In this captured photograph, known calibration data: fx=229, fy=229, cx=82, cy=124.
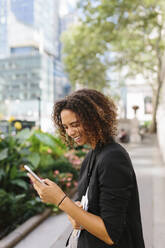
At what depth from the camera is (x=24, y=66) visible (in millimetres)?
41219

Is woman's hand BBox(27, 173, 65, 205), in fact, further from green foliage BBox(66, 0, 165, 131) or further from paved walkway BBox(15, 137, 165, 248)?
green foliage BBox(66, 0, 165, 131)

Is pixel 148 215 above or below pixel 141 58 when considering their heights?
below

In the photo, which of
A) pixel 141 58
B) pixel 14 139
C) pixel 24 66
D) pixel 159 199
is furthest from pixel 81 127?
pixel 24 66

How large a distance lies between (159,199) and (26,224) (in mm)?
2293

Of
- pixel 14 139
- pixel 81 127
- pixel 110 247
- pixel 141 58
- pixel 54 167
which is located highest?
pixel 141 58

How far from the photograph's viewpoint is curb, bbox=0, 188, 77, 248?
8.34 ft

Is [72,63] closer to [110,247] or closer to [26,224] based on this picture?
[26,224]

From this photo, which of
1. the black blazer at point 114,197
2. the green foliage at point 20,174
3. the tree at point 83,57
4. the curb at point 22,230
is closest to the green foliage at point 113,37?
the tree at point 83,57

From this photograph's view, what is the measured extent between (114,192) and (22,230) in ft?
7.67

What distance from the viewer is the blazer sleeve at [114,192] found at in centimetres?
94

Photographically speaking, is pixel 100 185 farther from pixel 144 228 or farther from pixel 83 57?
pixel 83 57

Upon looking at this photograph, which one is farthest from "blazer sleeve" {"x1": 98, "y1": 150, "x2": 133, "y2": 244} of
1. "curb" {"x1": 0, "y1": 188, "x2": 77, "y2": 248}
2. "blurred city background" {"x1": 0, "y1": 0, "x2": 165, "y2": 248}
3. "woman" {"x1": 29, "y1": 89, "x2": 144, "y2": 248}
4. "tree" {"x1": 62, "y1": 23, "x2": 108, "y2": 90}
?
"tree" {"x1": 62, "y1": 23, "x2": 108, "y2": 90}

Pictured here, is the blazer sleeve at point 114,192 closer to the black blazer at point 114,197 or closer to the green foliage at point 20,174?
the black blazer at point 114,197

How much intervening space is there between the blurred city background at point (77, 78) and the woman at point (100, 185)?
12.1 inches
